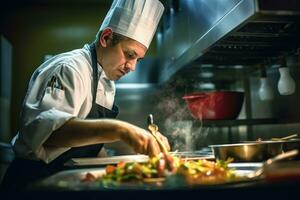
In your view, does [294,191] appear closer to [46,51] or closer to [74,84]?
[74,84]

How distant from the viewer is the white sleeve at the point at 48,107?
1181 millimetres

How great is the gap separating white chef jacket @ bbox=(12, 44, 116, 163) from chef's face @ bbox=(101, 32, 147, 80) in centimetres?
20

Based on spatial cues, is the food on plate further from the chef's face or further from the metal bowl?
the chef's face

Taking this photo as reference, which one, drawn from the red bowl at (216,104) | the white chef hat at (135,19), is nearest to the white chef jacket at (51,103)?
the white chef hat at (135,19)

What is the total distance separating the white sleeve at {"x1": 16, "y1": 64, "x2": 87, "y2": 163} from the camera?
1181 millimetres

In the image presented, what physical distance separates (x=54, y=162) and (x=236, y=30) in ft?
2.92

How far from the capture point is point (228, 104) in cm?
195

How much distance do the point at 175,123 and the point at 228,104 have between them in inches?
32.5

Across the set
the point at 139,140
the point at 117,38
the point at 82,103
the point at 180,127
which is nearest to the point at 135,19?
the point at 117,38

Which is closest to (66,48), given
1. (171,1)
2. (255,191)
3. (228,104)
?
(171,1)

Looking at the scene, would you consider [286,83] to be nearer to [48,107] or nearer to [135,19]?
[135,19]

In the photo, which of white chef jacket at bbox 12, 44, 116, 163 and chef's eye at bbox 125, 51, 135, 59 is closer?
white chef jacket at bbox 12, 44, 116, 163

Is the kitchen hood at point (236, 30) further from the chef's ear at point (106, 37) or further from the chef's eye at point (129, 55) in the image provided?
the chef's ear at point (106, 37)

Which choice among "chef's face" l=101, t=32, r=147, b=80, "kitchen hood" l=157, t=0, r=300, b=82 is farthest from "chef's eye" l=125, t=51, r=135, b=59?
"kitchen hood" l=157, t=0, r=300, b=82
